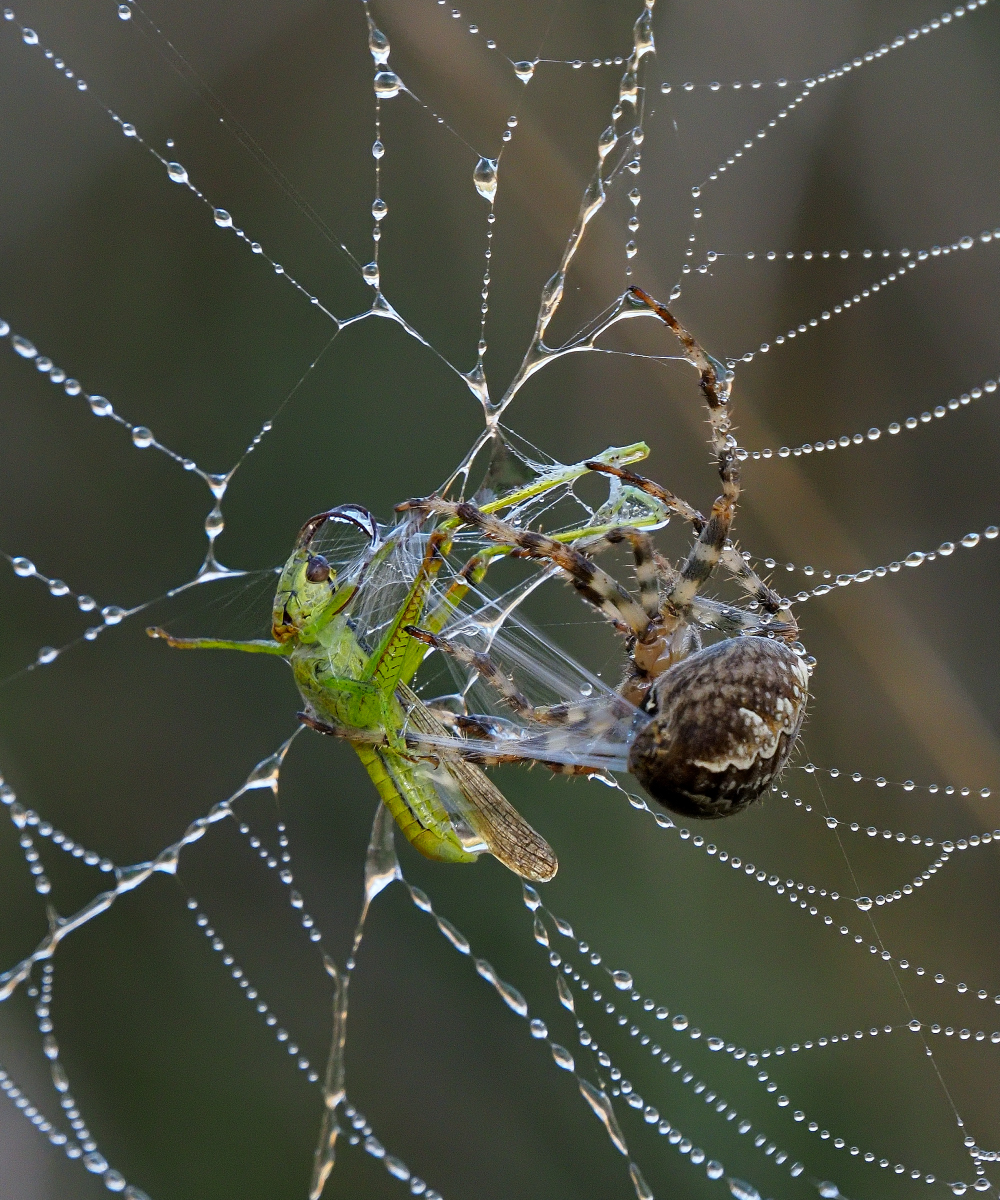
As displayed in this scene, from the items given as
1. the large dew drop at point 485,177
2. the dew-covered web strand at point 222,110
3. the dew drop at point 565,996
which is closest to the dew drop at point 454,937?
the dew drop at point 565,996

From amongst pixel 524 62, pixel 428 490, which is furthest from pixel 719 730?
pixel 428 490

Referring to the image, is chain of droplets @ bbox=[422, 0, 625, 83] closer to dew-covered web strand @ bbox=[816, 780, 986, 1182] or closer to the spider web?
the spider web

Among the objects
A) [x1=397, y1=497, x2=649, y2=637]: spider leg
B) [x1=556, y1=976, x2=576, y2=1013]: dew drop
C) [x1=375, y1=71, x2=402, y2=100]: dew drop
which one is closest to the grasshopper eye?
[x1=397, y1=497, x2=649, y2=637]: spider leg

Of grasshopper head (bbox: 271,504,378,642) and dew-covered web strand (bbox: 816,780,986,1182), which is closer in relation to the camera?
grasshopper head (bbox: 271,504,378,642)

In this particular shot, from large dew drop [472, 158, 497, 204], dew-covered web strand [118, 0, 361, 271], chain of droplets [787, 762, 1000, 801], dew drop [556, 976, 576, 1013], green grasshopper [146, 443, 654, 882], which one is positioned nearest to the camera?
green grasshopper [146, 443, 654, 882]

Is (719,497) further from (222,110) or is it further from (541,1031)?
(222,110)

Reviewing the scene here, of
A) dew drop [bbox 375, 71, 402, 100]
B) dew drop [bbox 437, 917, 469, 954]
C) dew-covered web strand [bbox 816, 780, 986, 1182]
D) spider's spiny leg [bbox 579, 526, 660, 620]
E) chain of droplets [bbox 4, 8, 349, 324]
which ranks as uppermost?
chain of droplets [bbox 4, 8, 349, 324]

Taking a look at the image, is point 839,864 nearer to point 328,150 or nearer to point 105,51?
point 328,150

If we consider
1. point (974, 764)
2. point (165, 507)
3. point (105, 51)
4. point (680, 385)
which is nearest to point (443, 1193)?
point (974, 764)
